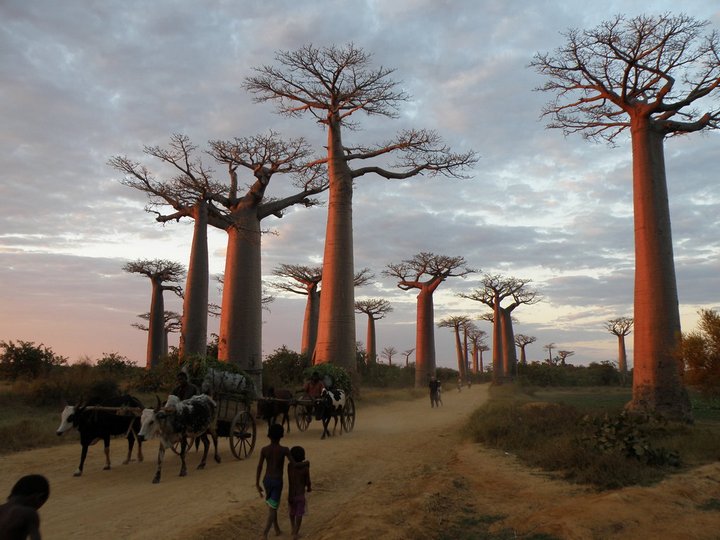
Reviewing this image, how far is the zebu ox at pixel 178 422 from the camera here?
20.7ft

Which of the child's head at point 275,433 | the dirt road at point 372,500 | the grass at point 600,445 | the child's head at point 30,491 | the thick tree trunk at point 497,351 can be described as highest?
the thick tree trunk at point 497,351

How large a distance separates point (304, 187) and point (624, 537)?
16294 mm

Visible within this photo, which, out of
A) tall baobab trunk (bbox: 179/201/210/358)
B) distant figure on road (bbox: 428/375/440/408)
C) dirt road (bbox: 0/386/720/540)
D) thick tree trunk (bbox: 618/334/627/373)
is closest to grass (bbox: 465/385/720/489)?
dirt road (bbox: 0/386/720/540)

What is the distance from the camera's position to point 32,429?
953cm

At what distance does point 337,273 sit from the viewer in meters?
17.5

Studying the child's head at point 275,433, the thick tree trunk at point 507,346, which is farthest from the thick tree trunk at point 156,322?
the child's head at point 275,433

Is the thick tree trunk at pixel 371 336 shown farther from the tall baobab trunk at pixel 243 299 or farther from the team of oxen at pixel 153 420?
the team of oxen at pixel 153 420

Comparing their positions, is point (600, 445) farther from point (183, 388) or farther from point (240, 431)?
point (183, 388)

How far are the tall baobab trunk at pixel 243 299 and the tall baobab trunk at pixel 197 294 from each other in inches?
29.9

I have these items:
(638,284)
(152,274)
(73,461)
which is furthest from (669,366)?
(152,274)

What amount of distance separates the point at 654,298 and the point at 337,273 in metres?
9.20

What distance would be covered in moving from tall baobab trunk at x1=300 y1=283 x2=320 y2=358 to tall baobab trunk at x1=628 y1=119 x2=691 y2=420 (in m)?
20.4

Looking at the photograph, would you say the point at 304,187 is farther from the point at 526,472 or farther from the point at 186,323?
the point at 526,472

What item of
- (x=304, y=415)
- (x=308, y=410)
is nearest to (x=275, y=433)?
(x=308, y=410)
